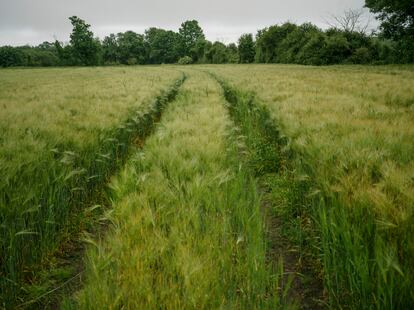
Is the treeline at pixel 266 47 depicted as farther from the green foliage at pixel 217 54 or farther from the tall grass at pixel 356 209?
the tall grass at pixel 356 209

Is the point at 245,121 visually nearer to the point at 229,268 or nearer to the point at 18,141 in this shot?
the point at 18,141

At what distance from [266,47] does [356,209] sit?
2353 inches

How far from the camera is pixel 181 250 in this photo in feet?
6.81

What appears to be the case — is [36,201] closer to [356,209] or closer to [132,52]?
[356,209]

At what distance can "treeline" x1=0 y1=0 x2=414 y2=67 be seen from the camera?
30.1m

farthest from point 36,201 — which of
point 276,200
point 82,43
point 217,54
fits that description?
point 82,43

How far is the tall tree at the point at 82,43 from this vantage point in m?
69.2

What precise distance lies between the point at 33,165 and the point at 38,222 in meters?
0.75

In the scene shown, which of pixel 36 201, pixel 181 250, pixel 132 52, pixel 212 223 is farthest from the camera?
pixel 132 52

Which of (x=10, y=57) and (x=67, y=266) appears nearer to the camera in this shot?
(x=67, y=266)

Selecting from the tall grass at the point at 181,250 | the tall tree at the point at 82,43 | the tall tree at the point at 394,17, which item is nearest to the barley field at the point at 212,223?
the tall grass at the point at 181,250

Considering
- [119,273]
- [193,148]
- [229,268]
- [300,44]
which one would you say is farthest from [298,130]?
[300,44]

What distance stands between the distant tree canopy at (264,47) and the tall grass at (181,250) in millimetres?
31753

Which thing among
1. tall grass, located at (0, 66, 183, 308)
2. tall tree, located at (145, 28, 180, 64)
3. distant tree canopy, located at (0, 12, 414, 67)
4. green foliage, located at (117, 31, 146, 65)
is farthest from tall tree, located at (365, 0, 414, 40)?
green foliage, located at (117, 31, 146, 65)
